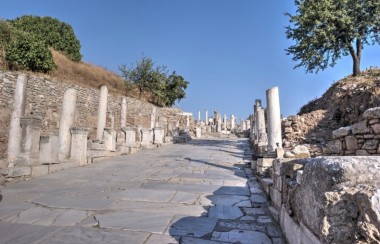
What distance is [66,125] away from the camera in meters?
8.60

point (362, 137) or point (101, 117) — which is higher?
point (101, 117)

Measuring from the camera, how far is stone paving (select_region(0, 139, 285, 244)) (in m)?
3.20

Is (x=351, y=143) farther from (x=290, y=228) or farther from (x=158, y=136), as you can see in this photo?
(x=158, y=136)

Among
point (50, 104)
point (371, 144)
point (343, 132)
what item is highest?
point (50, 104)

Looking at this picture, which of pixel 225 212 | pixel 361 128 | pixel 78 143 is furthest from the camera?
pixel 78 143

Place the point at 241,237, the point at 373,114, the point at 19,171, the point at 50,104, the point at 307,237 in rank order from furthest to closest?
1. the point at 50,104
2. the point at 19,171
3. the point at 373,114
4. the point at 241,237
5. the point at 307,237

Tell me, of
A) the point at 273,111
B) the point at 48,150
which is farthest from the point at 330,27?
the point at 48,150

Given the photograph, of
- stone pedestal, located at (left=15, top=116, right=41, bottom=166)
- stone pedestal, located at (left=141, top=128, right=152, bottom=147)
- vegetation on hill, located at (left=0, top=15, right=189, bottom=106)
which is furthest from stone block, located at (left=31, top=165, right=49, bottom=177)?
vegetation on hill, located at (left=0, top=15, right=189, bottom=106)

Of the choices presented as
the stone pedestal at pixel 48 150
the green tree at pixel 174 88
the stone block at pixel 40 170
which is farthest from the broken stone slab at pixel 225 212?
the green tree at pixel 174 88

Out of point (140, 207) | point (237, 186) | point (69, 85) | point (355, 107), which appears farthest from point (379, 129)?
point (69, 85)

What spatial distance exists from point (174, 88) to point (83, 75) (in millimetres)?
11780

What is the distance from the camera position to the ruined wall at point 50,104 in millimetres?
12464

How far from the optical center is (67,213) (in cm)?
397

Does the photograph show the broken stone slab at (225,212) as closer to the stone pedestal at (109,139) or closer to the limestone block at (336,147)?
the limestone block at (336,147)
